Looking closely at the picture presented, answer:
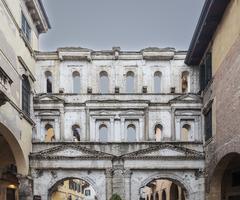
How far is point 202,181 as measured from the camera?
30359 mm

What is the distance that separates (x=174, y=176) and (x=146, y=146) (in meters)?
2.55

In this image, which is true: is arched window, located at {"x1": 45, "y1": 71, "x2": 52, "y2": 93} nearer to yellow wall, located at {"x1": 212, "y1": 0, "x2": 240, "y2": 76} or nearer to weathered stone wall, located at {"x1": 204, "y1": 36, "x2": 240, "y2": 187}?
weathered stone wall, located at {"x1": 204, "y1": 36, "x2": 240, "y2": 187}

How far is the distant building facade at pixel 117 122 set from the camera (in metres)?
30.5

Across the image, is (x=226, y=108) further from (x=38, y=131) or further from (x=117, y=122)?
(x=38, y=131)

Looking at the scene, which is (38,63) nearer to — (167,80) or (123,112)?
(123,112)

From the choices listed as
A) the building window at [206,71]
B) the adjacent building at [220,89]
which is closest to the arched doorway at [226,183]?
the adjacent building at [220,89]

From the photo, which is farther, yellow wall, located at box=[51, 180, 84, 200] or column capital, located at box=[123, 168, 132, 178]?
yellow wall, located at box=[51, 180, 84, 200]

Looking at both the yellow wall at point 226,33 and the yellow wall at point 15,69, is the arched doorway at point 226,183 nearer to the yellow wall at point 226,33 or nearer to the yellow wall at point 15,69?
the yellow wall at point 226,33

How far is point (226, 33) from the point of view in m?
23.9

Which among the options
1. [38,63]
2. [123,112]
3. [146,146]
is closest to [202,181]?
[146,146]

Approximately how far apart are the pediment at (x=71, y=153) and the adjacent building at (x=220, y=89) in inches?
266

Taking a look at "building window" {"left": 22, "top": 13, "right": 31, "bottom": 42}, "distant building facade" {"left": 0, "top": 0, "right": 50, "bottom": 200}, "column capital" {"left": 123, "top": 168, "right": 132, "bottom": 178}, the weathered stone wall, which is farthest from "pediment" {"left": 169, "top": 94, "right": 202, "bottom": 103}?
"building window" {"left": 22, "top": 13, "right": 31, "bottom": 42}

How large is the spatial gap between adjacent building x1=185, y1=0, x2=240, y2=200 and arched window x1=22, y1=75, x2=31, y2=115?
10.2 metres

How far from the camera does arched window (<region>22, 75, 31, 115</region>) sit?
94.2 feet
